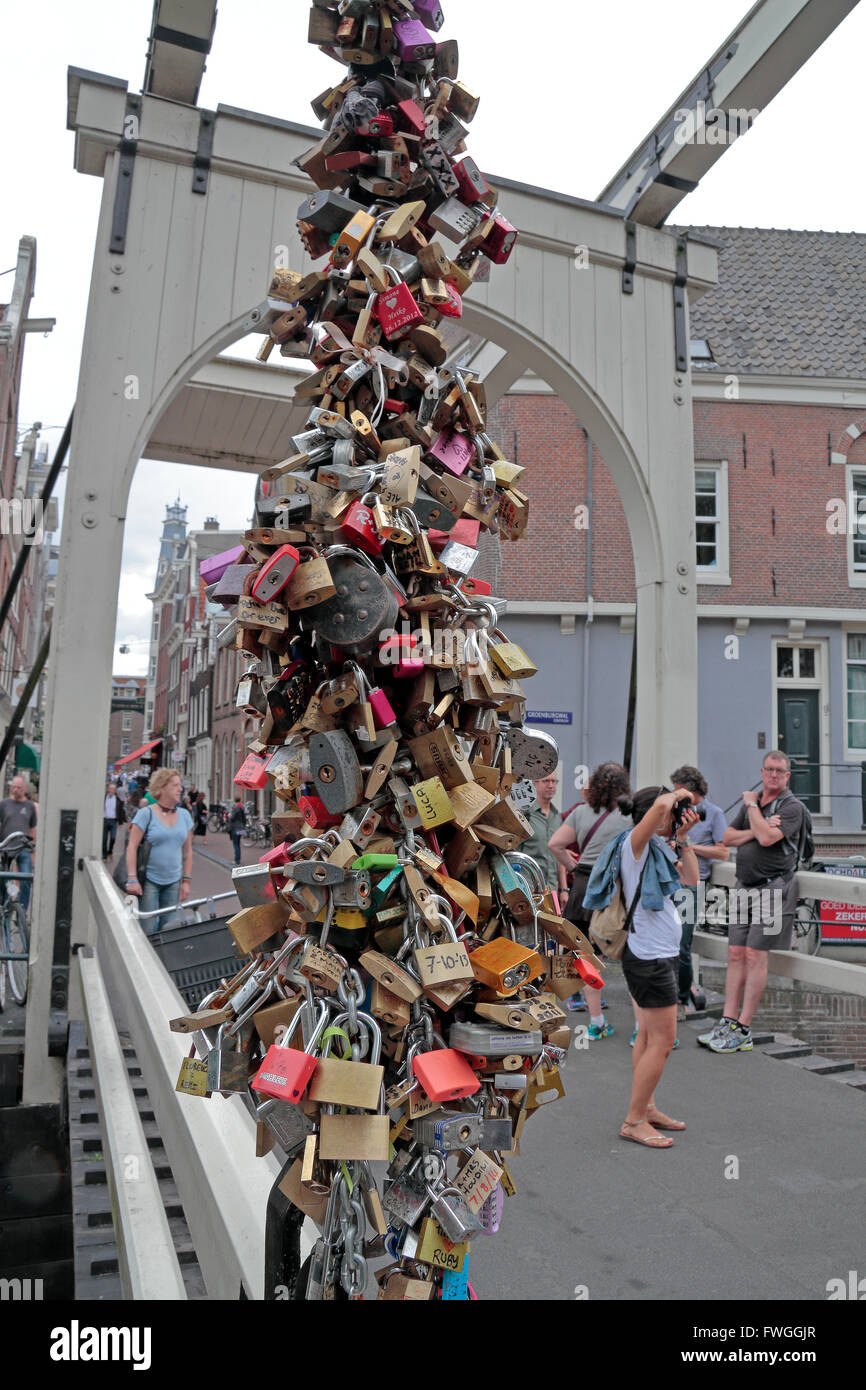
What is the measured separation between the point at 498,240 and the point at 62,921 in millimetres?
3893

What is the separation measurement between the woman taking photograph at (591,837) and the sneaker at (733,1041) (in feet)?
2.19

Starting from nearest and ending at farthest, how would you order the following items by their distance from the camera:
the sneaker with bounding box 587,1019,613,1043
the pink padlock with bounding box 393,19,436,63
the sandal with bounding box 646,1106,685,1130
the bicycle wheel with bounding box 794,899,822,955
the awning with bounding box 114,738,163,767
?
1. the pink padlock with bounding box 393,19,436,63
2. the sandal with bounding box 646,1106,685,1130
3. the sneaker with bounding box 587,1019,613,1043
4. the bicycle wheel with bounding box 794,899,822,955
5. the awning with bounding box 114,738,163,767

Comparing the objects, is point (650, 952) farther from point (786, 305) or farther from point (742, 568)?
point (786, 305)

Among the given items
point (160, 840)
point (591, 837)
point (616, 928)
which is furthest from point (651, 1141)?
point (160, 840)

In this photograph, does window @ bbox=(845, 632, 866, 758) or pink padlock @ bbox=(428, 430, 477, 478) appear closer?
pink padlock @ bbox=(428, 430, 477, 478)

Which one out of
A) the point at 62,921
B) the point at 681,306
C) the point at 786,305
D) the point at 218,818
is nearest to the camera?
the point at 62,921

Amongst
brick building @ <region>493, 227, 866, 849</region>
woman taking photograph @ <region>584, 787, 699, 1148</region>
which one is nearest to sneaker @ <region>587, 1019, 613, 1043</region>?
woman taking photograph @ <region>584, 787, 699, 1148</region>

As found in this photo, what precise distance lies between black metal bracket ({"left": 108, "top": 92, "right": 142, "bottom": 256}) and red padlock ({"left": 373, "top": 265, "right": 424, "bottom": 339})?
3.76 m

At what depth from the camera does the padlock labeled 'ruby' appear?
1.55m

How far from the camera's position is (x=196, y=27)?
4320 millimetres

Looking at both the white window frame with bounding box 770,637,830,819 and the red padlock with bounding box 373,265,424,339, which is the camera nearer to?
the red padlock with bounding box 373,265,424,339

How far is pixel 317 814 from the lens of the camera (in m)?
1.41
